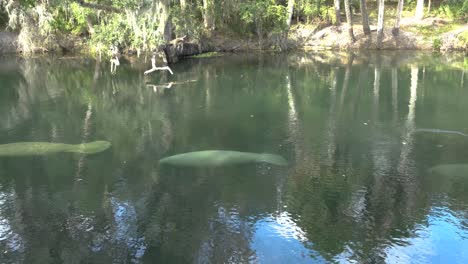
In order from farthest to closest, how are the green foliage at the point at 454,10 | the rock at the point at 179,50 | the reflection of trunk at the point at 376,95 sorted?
the green foliage at the point at 454,10 → the rock at the point at 179,50 → the reflection of trunk at the point at 376,95

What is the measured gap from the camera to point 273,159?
11.8 meters

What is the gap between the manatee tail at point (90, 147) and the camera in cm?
1256

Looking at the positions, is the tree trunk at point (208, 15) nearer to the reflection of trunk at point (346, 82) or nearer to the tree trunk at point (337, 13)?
the tree trunk at point (337, 13)

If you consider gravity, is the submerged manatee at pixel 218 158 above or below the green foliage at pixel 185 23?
below

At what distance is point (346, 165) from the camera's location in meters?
11.4

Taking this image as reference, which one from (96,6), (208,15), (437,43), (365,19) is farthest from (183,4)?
(437,43)

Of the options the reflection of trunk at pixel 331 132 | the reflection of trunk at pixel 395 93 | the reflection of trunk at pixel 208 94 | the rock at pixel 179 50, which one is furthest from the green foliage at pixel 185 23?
the reflection of trunk at pixel 395 93

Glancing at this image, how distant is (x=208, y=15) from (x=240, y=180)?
24.3 m

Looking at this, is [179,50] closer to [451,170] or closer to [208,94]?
[208,94]

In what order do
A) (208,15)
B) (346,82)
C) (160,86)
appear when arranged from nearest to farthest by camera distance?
(160,86)
(346,82)
(208,15)

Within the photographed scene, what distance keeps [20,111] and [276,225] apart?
12575mm

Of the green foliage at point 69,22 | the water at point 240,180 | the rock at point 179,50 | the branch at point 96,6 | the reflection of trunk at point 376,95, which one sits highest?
the green foliage at point 69,22

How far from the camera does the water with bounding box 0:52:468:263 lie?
7.93 m

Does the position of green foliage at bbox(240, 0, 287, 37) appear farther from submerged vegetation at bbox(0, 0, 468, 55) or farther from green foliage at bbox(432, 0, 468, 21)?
green foliage at bbox(432, 0, 468, 21)
